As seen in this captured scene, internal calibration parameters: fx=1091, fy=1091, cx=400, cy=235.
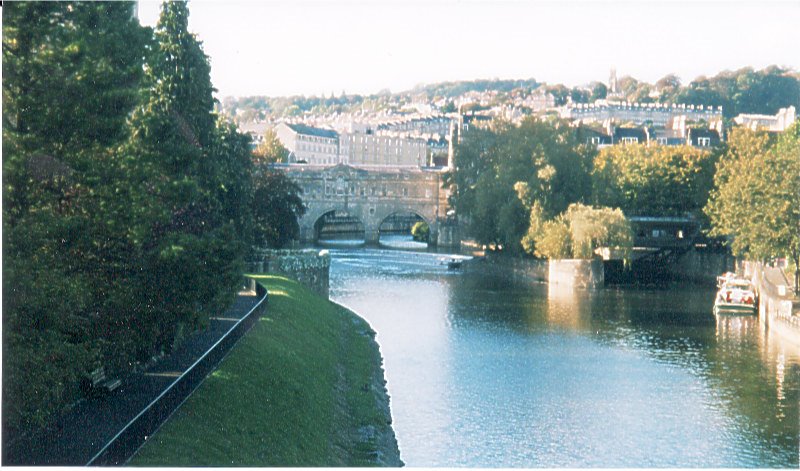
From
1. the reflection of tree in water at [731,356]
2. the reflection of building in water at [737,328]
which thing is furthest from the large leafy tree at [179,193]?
the reflection of building in water at [737,328]

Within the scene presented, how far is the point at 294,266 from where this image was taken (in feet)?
156

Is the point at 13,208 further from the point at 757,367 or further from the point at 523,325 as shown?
the point at 523,325

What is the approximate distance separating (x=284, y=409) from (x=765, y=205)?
31.6m

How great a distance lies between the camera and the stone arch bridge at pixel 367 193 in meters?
91.2

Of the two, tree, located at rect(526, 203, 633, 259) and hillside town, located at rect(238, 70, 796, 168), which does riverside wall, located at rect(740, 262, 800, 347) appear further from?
hillside town, located at rect(238, 70, 796, 168)

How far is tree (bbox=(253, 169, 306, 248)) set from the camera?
5256 centimetres

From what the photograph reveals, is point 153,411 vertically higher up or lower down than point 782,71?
lower down

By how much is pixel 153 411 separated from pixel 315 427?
19.3ft

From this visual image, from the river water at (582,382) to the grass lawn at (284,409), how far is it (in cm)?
85

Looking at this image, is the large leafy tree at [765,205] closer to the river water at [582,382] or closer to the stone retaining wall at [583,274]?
the river water at [582,382]

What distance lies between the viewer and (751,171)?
52625mm

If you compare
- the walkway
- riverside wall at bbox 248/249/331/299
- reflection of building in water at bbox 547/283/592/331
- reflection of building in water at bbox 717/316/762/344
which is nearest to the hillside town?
reflection of building in water at bbox 547/283/592/331

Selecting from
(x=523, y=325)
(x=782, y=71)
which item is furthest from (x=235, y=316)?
(x=782, y=71)

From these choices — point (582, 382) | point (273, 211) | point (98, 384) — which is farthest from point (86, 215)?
point (273, 211)
